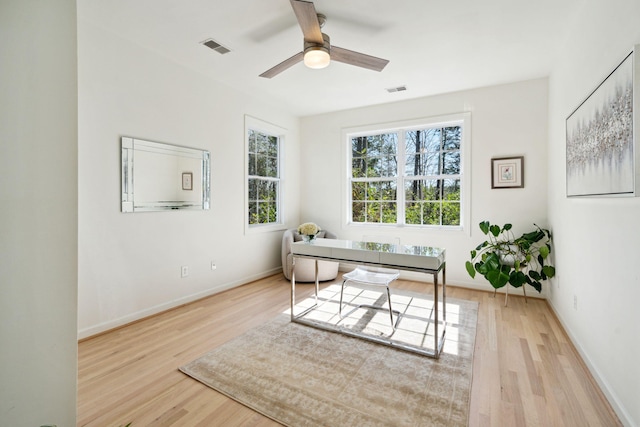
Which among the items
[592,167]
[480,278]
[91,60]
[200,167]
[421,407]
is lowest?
[421,407]

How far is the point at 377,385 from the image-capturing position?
195 centimetres

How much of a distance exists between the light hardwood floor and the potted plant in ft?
1.13

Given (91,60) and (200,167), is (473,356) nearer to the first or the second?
(200,167)

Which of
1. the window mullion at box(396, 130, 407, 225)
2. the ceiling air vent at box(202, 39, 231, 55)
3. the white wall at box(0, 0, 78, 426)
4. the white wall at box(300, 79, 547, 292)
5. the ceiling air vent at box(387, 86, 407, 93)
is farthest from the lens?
the window mullion at box(396, 130, 407, 225)

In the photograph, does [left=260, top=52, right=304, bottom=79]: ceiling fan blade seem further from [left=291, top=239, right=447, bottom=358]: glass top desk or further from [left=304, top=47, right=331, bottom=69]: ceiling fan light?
[left=291, top=239, right=447, bottom=358]: glass top desk

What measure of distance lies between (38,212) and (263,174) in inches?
154

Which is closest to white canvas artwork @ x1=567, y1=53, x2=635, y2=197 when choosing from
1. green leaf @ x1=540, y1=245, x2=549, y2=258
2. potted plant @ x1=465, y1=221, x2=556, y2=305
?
green leaf @ x1=540, y1=245, x2=549, y2=258

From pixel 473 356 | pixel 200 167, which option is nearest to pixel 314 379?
pixel 473 356

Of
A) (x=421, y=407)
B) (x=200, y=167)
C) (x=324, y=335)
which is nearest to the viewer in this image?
(x=421, y=407)

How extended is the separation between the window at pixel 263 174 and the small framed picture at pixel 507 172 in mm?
3233

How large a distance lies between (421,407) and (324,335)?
1.08 metres

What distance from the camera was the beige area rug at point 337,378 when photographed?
169 cm

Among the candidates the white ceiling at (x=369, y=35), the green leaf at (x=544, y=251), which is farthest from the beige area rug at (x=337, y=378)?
the white ceiling at (x=369, y=35)

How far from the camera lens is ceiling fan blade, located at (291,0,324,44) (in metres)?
1.87
